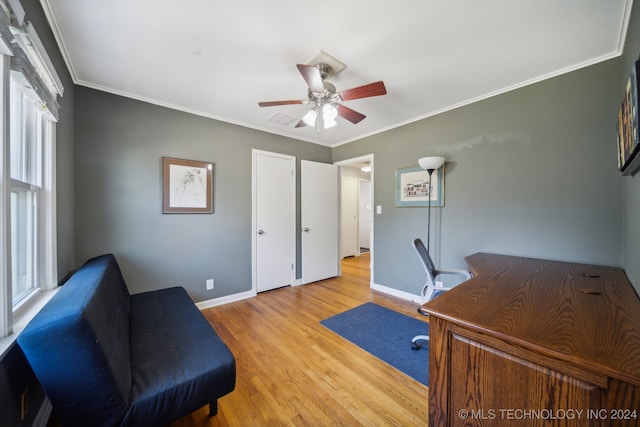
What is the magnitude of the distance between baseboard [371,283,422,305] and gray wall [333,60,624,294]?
8 centimetres

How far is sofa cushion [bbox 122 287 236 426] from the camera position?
108cm

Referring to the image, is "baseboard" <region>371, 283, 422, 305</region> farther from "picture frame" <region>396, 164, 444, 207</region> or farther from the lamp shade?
the lamp shade

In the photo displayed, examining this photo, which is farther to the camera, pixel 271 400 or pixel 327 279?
pixel 327 279

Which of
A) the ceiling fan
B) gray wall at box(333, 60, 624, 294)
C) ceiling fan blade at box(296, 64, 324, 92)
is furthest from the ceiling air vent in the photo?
gray wall at box(333, 60, 624, 294)

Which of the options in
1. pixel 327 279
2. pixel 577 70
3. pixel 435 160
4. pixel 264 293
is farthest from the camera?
pixel 327 279

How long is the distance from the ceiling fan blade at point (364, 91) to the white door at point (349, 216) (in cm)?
417

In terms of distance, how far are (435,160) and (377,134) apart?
119 centimetres

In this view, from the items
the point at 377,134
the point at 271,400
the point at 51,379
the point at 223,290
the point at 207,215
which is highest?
the point at 377,134

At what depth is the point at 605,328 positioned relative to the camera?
0.88 m

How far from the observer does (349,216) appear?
20.2ft

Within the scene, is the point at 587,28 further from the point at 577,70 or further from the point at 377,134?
the point at 377,134

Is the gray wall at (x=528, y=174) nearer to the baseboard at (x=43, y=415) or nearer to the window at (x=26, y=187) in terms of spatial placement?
the baseboard at (x=43, y=415)

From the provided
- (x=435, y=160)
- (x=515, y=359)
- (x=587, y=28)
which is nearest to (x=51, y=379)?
(x=515, y=359)

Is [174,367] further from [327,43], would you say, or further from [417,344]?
[327,43]
